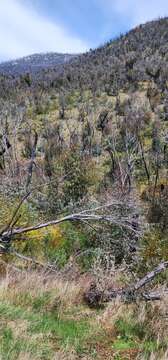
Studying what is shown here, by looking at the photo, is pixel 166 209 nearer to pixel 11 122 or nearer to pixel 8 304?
pixel 8 304

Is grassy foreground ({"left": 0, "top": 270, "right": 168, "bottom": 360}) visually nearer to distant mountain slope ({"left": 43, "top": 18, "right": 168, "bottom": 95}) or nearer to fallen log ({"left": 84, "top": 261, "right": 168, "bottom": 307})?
fallen log ({"left": 84, "top": 261, "right": 168, "bottom": 307})

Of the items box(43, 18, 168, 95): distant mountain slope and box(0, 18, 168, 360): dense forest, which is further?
box(43, 18, 168, 95): distant mountain slope

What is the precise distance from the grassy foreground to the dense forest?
2 centimetres

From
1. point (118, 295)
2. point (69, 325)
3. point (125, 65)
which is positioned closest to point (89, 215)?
point (118, 295)

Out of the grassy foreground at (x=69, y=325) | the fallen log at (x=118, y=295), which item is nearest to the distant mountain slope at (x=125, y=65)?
the fallen log at (x=118, y=295)

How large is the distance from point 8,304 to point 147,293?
6.95 feet

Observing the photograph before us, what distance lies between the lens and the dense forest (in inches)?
221

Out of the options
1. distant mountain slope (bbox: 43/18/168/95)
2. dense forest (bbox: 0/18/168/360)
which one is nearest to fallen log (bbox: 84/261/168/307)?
dense forest (bbox: 0/18/168/360)

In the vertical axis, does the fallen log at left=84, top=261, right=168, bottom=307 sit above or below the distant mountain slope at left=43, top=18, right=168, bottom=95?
below

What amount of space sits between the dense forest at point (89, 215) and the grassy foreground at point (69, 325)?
0.02 m

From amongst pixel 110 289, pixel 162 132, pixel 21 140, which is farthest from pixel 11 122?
pixel 110 289

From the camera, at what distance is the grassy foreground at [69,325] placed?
4855mm

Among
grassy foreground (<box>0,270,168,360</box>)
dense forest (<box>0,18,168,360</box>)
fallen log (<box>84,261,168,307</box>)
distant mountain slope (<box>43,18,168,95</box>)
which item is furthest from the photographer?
Result: distant mountain slope (<box>43,18,168,95</box>)

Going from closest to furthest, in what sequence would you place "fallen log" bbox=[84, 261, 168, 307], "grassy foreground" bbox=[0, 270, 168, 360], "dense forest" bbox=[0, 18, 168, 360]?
"grassy foreground" bbox=[0, 270, 168, 360]
"dense forest" bbox=[0, 18, 168, 360]
"fallen log" bbox=[84, 261, 168, 307]
